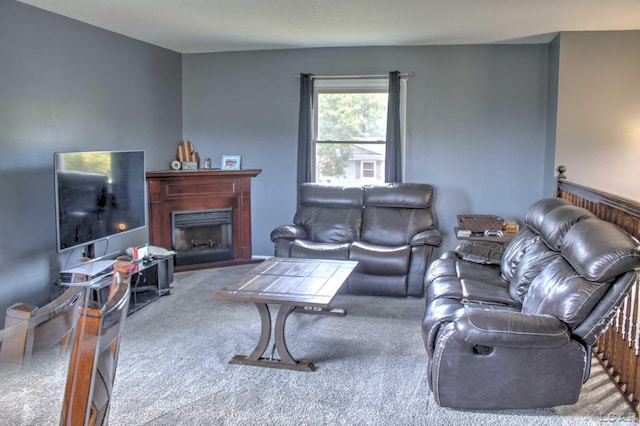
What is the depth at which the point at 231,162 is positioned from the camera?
21.0ft

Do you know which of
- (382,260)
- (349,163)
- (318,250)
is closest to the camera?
(382,260)

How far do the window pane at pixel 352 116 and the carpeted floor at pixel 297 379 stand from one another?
7.65 ft

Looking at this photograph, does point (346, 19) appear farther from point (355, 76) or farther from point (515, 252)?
point (515, 252)

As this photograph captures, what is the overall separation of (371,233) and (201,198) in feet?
6.41

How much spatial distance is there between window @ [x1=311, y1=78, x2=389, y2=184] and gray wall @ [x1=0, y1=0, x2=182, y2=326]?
204 cm

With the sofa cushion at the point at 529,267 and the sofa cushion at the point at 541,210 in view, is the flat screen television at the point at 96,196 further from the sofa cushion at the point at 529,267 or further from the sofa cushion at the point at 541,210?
the sofa cushion at the point at 541,210

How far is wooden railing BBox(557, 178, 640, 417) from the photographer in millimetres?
2875

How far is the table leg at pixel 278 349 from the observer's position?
11.0ft

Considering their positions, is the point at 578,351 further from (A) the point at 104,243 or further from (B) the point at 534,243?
(A) the point at 104,243

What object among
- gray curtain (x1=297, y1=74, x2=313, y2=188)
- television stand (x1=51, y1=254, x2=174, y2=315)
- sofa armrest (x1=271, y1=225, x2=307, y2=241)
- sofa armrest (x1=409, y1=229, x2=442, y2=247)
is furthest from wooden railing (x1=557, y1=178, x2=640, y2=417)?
television stand (x1=51, y1=254, x2=174, y2=315)

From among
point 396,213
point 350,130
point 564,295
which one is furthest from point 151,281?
point 564,295

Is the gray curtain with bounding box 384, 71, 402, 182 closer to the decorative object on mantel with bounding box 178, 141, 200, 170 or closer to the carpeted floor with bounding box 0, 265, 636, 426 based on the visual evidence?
the carpeted floor with bounding box 0, 265, 636, 426

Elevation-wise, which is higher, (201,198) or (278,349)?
(201,198)

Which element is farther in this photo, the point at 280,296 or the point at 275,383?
the point at 280,296
